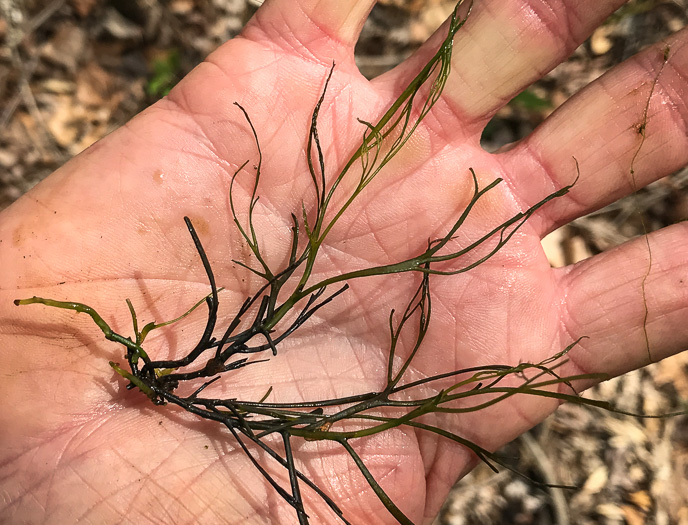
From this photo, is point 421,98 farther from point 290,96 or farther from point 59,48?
point 59,48

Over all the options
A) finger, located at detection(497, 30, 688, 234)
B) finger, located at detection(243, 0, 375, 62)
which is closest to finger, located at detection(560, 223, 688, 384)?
finger, located at detection(497, 30, 688, 234)

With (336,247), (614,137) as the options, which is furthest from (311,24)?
(614,137)

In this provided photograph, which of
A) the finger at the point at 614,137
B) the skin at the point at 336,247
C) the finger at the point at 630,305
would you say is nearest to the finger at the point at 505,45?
the skin at the point at 336,247

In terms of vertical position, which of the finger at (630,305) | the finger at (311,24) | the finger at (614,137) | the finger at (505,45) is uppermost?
the finger at (311,24)

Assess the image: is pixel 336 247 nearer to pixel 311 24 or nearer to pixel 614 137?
pixel 311 24

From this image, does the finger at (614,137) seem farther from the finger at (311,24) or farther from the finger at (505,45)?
the finger at (311,24)

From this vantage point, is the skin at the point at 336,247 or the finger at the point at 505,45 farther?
the finger at the point at 505,45

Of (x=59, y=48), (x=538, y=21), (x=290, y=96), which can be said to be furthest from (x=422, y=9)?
(x=59, y=48)
